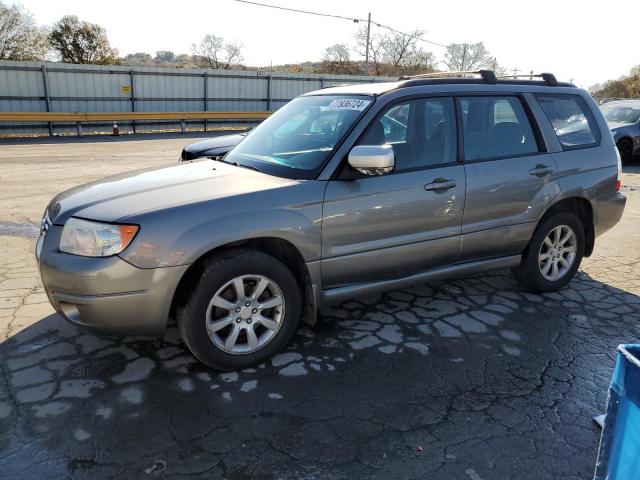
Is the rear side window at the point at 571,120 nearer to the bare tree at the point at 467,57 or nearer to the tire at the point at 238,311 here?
the tire at the point at 238,311

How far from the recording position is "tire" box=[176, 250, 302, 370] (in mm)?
3133

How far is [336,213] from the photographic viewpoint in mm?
3445

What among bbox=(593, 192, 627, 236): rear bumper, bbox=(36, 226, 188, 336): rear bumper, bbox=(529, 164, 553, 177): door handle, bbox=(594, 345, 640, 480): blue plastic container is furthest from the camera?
bbox=(593, 192, 627, 236): rear bumper

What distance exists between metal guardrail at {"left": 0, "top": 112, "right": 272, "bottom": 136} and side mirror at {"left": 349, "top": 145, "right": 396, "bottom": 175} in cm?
1783

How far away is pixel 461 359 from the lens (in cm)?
356

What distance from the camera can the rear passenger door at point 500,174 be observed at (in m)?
4.07

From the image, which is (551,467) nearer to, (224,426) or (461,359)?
(461,359)

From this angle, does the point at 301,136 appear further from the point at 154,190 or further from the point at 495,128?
the point at 495,128

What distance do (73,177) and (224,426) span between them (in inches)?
344

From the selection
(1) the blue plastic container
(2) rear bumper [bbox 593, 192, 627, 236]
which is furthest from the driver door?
(1) the blue plastic container

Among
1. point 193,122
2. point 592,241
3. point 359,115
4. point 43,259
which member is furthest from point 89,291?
point 193,122

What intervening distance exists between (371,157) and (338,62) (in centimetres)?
4528

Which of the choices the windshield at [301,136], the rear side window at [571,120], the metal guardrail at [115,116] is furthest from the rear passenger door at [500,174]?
the metal guardrail at [115,116]

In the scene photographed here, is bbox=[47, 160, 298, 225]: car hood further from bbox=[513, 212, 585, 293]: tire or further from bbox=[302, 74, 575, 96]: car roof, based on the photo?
bbox=[513, 212, 585, 293]: tire
